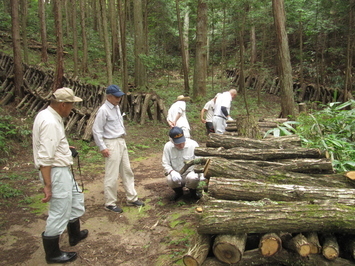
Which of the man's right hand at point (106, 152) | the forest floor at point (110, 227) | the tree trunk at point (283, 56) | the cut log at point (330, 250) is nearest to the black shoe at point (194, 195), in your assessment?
the forest floor at point (110, 227)

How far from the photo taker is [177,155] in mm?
4898

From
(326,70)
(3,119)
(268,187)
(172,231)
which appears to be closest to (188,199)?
(172,231)

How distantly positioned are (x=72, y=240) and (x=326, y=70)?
1802 centimetres

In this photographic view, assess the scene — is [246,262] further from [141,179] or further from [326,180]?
[141,179]

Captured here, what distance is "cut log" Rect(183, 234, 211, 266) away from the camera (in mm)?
2533

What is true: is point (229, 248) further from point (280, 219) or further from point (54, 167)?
point (54, 167)

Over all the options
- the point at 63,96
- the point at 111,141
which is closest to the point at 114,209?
the point at 111,141

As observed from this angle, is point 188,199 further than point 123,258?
Yes

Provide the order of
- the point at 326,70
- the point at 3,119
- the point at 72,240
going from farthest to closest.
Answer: the point at 326,70, the point at 3,119, the point at 72,240

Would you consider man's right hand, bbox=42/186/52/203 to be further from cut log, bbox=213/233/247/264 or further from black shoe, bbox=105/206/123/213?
cut log, bbox=213/233/247/264

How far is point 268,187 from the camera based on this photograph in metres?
3.08

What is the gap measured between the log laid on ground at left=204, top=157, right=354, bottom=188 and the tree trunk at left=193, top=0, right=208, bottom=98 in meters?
10.7

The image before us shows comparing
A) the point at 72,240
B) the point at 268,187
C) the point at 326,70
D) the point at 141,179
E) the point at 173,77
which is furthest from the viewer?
the point at 173,77

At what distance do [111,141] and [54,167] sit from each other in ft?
4.53
